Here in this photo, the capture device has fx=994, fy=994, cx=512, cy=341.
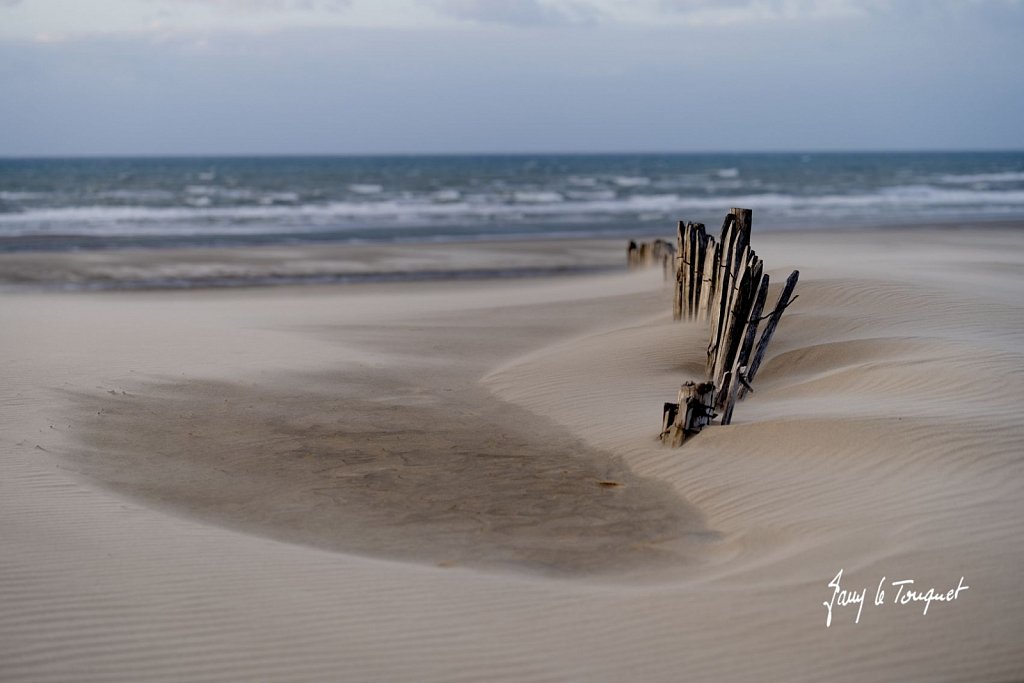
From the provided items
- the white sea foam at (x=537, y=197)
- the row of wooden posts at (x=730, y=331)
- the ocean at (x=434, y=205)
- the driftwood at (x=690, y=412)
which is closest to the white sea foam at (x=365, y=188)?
the ocean at (x=434, y=205)

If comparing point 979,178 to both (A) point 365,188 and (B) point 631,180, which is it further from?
(A) point 365,188

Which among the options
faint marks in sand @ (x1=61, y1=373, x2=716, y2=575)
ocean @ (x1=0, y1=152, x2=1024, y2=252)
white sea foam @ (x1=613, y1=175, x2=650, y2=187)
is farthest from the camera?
white sea foam @ (x1=613, y1=175, x2=650, y2=187)

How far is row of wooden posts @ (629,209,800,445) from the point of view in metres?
7.41

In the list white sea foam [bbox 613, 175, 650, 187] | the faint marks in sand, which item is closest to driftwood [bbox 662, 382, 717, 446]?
the faint marks in sand

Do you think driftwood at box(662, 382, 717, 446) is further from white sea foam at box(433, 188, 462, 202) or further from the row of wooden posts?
white sea foam at box(433, 188, 462, 202)

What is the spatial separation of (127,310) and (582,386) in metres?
7.82

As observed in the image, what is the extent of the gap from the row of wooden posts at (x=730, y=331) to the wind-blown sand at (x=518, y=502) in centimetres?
26

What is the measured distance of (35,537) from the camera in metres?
5.49

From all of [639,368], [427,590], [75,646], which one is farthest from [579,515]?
[639,368]

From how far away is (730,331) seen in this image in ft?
26.6

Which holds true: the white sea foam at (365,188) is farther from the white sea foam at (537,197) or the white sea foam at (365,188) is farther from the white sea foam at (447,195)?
the white sea foam at (537,197)

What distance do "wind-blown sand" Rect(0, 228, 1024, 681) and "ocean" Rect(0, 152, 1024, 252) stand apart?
16.8m

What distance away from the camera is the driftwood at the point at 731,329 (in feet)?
24.3

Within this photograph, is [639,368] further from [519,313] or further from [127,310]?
[127,310]
